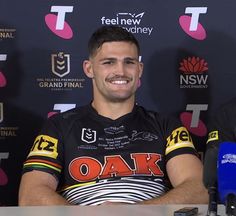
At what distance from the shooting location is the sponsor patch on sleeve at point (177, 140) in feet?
6.06

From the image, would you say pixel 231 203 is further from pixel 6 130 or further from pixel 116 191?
pixel 6 130

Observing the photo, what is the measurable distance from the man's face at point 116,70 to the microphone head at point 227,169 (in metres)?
1.00

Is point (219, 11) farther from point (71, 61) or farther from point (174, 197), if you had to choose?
point (174, 197)

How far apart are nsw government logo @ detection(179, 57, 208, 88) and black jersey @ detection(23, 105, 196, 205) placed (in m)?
0.39

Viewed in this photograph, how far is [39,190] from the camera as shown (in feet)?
5.60

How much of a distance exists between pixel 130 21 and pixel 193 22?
0.88ft

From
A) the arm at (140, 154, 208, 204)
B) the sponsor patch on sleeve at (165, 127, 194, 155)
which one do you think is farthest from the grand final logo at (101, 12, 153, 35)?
the arm at (140, 154, 208, 204)

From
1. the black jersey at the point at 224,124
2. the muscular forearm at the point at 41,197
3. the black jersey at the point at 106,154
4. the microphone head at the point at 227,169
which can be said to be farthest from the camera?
the black jersey at the point at 224,124

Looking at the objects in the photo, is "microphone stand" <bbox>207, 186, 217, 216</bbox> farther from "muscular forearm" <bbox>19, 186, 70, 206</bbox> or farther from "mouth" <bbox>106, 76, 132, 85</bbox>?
"mouth" <bbox>106, 76, 132, 85</bbox>

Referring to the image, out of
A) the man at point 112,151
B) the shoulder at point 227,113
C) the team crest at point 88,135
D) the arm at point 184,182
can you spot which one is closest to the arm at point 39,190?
the man at point 112,151

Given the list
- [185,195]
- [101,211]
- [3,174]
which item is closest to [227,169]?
[101,211]

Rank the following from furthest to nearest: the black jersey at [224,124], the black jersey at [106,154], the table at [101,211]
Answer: the black jersey at [224,124] → the black jersey at [106,154] → the table at [101,211]

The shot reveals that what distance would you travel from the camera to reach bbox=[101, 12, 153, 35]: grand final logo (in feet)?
7.43

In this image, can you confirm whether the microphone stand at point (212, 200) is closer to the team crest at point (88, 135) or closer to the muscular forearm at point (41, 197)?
the muscular forearm at point (41, 197)
